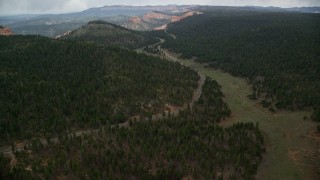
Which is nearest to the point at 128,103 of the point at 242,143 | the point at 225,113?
the point at 225,113

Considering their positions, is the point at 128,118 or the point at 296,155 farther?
the point at 128,118

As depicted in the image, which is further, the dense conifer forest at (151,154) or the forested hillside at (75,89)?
the forested hillside at (75,89)

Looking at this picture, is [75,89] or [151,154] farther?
[75,89]

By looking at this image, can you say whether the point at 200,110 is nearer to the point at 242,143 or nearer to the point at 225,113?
the point at 225,113

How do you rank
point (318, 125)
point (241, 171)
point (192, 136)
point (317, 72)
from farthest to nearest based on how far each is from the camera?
point (317, 72)
point (318, 125)
point (192, 136)
point (241, 171)

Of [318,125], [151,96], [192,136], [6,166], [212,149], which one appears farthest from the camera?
[151,96]
